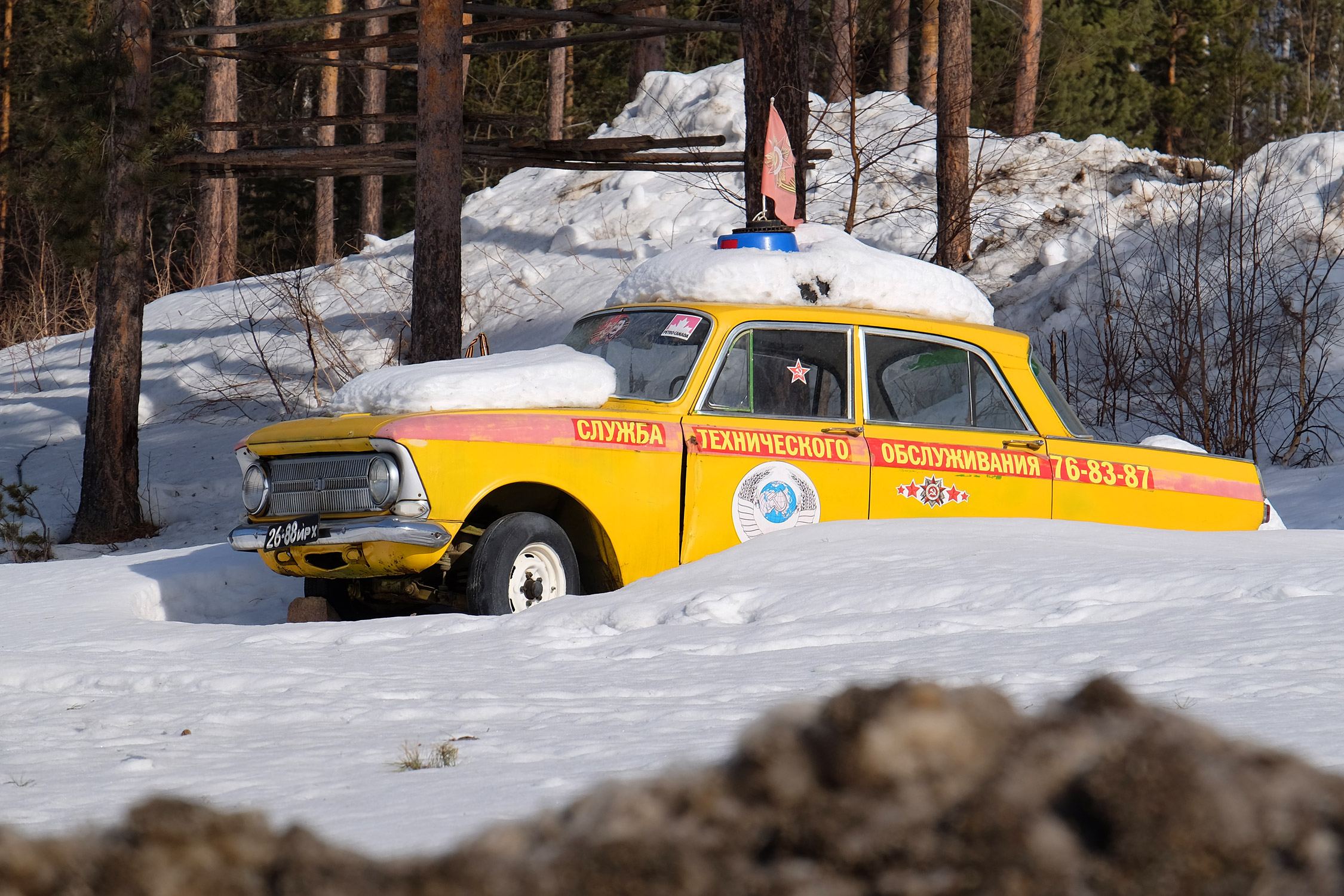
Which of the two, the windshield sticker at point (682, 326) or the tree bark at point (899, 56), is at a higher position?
the tree bark at point (899, 56)

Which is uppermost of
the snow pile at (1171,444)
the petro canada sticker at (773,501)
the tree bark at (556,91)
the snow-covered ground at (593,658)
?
the tree bark at (556,91)

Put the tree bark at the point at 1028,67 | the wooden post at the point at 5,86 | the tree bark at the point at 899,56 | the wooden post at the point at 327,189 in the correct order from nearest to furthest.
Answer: the tree bark at the point at 1028,67
the tree bark at the point at 899,56
the wooden post at the point at 327,189
the wooden post at the point at 5,86

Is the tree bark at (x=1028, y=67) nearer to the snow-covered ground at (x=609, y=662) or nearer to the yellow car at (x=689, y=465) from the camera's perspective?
the yellow car at (x=689, y=465)

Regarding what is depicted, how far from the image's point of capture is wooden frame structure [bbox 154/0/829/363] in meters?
11.2

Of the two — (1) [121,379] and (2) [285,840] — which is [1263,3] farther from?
(2) [285,840]

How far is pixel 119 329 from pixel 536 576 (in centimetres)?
871

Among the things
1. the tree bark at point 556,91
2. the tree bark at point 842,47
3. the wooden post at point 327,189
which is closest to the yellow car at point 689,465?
the tree bark at point 842,47

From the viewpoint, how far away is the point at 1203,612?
17.0ft

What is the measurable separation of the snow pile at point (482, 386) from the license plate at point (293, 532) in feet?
1.81

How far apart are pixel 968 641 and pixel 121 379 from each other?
1067cm

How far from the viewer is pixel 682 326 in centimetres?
656

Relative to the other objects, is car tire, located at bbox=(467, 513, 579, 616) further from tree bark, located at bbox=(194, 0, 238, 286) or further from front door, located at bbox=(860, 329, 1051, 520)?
tree bark, located at bbox=(194, 0, 238, 286)

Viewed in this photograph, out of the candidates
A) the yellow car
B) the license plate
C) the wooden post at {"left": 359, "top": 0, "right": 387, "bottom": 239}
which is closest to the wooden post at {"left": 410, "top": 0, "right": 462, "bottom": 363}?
the yellow car

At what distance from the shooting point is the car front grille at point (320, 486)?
19.6 feet
